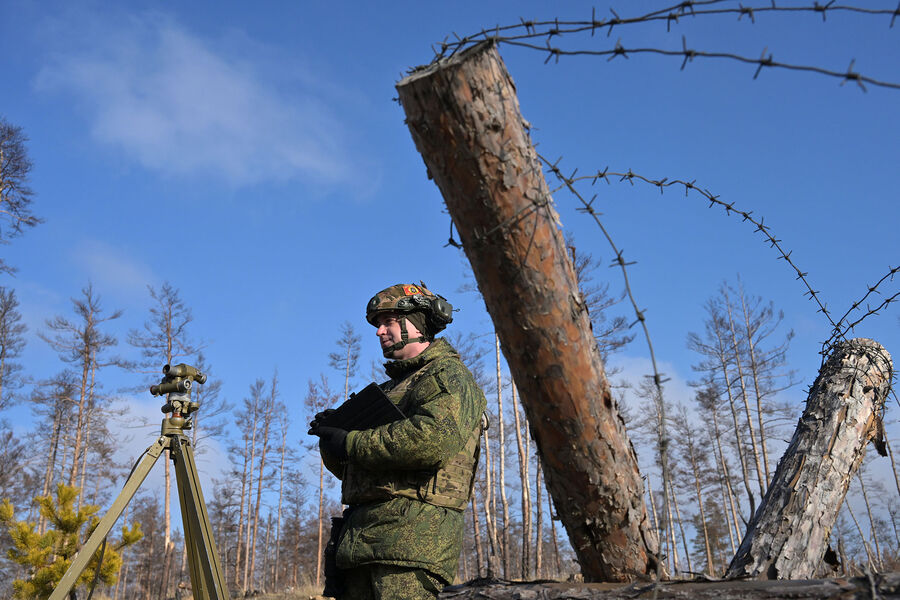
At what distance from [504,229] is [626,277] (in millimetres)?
343

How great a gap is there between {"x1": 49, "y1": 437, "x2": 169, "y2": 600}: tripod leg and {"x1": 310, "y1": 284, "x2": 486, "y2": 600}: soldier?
110cm

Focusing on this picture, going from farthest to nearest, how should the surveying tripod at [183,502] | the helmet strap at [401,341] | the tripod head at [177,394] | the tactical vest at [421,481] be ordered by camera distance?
the tripod head at [177,394], the helmet strap at [401,341], the surveying tripod at [183,502], the tactical vest at [421,481]

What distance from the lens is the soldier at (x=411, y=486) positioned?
8.73 ft

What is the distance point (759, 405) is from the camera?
20.4m

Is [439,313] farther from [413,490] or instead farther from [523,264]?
[523,264]

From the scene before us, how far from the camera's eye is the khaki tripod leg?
128 inches

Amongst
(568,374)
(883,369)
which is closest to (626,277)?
(568,374)

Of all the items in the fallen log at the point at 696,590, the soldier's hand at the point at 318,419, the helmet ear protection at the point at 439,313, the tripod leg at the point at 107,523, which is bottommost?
the fallen log at the point at 696,590

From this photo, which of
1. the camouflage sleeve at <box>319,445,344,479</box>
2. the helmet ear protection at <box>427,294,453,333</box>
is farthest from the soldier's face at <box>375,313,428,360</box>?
the camouflage sleeve at <box>319,445,344,479</box>

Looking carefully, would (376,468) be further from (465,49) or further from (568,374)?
(465,49)

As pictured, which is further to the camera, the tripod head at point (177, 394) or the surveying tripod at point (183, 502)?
the tripod head at point (177, 394)

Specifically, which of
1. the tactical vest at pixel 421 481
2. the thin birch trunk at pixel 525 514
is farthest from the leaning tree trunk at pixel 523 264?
the thin birch trunk at pixel 525 514

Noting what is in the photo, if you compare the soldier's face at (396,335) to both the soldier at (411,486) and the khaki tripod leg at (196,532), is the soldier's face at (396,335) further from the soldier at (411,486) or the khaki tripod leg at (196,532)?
the khaki tripod leg at (196,532)

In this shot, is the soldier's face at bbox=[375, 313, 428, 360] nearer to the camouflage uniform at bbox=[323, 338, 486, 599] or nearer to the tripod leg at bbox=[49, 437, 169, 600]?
the camouflage uniform at bbox=[323, 338, 486, 599]
